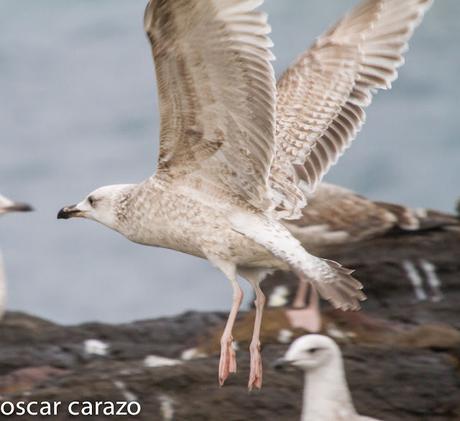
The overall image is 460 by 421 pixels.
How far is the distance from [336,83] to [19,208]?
7.06 ft

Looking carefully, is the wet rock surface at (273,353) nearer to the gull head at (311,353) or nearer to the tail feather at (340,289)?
the gull head at (311,353)

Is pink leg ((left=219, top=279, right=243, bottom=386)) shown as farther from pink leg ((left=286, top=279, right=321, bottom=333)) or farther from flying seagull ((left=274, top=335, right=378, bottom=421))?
pink leg ((left=286, top=279, right=321, bottom=333))

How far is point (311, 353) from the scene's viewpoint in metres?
8.66

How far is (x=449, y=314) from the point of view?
11703 mm

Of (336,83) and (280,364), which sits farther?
(336,83)

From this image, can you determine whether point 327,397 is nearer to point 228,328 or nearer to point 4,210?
point 228,328

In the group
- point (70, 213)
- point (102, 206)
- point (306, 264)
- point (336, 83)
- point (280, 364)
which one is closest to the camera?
point (306, 264)

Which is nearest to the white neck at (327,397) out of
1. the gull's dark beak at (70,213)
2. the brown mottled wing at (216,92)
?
the brown mottled wing at (216,92)

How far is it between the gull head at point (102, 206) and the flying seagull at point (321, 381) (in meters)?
1.19

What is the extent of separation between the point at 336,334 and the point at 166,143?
2598 mm

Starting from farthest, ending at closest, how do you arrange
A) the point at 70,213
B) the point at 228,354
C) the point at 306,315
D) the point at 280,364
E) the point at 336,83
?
the point at 306,315, the point at 336,83, the point at 70,213, the point at 280,364, the point at 228,354

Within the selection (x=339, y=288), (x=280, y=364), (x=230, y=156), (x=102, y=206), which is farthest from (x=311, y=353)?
(x=102, y=206)

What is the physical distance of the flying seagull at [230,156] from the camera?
807 centimetres

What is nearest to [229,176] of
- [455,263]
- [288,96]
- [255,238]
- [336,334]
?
[255,238]
